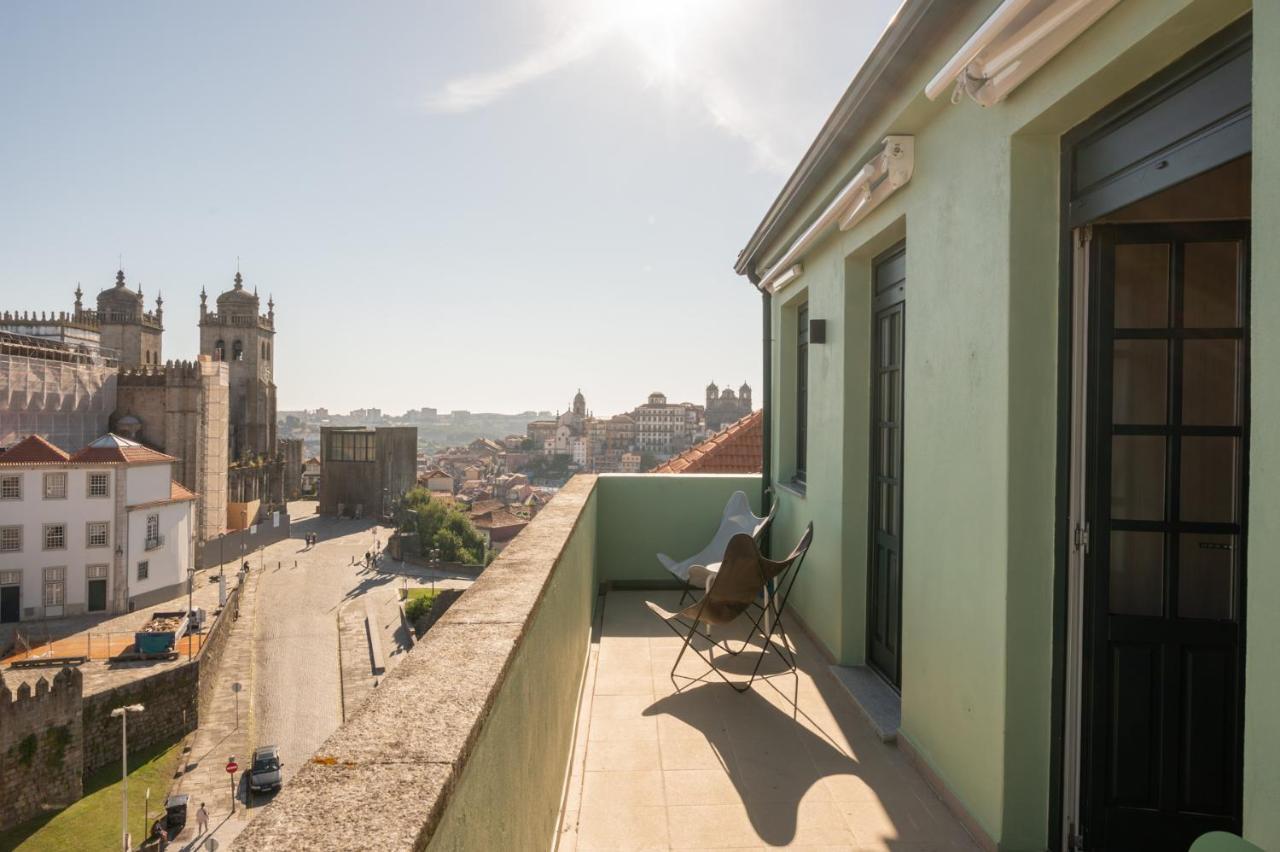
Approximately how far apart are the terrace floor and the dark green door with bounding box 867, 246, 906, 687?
0.36 metres

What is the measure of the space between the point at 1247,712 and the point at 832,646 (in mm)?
3284

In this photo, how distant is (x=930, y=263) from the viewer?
120 inches

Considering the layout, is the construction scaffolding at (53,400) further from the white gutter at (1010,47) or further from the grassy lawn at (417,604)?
the white gutter at (1010,47)

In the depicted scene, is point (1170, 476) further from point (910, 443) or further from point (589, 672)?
point (589, 672)

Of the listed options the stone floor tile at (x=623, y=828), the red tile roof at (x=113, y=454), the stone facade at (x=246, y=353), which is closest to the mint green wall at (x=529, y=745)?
the stone floor tile at (x=623, y=828)

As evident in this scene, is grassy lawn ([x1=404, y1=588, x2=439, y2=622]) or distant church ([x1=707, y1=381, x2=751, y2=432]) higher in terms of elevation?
distant church ([x1=707, y1=381, x2=751, y2=432])

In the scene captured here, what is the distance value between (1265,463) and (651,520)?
217 inches

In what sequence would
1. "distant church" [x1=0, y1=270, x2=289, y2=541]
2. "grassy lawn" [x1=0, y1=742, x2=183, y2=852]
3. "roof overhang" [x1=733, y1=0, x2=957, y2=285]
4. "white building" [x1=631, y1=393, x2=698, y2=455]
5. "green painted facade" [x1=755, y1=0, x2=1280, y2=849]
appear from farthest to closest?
"white building" [x1=631, y1=393, x2=698, y2=455] → "distant church" [x1=0, y1=270, x2=289, y2=541] → "grassy lawn" [x1=0, y1=742, x2=183, y2=852] → "roof overhang" [x1=733, y1=0, x2=957, y2=285] → "green painted facade" [x1=755, y1=0, x2=1280, y2=849]

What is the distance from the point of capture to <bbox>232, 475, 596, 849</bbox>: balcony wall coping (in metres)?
0.95

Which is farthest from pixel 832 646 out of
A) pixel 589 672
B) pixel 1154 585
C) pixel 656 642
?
pixel 1154 585

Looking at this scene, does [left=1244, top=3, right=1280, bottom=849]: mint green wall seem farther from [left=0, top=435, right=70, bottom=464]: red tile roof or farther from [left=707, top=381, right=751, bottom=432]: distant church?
[left=707, top=381, right=751, bottom=432]: distant church

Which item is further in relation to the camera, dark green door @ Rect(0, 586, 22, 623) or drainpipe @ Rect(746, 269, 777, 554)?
dark green door @ Rect(0, 586, 22, 623)

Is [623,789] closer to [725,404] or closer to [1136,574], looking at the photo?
[1136,574]

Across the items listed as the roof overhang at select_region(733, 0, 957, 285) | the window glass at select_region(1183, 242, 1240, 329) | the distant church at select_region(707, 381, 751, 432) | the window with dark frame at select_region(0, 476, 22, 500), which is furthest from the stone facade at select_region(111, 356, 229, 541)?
the distant church at select_region(707, 381, 751, 432)
